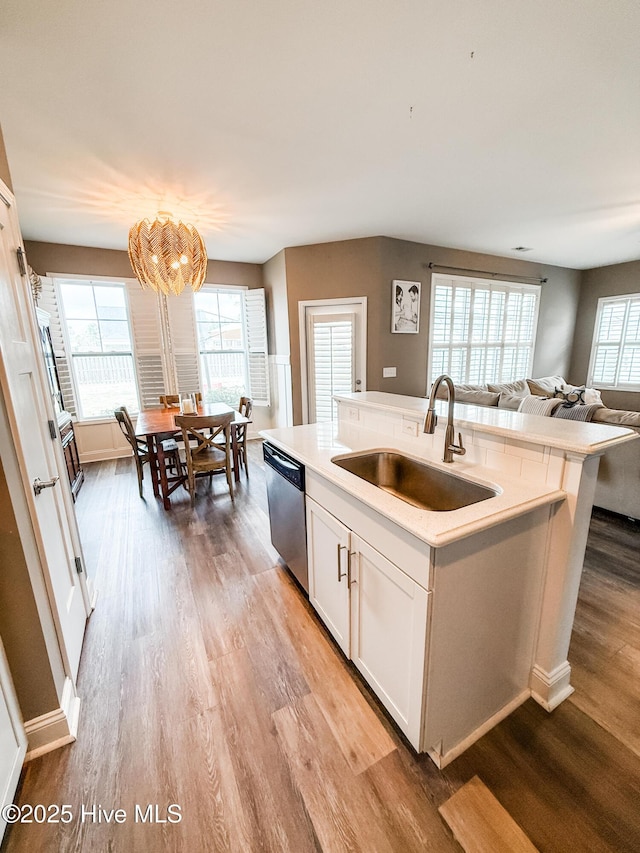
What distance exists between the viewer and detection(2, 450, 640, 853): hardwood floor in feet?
3.44

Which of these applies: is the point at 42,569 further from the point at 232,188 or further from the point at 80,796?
the point at 232,188

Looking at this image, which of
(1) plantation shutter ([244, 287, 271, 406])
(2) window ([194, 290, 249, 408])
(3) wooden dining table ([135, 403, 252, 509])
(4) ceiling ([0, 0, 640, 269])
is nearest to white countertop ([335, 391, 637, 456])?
(4) ceiling ([0, 0, 640, 269])

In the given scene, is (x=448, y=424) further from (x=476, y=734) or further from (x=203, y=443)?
(x=203, y=443)

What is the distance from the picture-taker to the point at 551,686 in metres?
1.39

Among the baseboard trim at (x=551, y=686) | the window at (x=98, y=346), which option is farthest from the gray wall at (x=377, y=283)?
the baseboard trim at (x=551, y=686)

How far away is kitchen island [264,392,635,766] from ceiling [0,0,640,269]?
163 centimetres

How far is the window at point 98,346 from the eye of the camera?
174 inches

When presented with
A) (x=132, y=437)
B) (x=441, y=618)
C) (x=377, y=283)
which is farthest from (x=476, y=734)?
(x=377, y=283)

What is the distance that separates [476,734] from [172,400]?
4497 millimetres

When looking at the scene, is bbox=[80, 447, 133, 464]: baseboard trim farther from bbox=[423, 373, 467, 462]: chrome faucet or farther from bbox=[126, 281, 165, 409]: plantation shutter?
bbox=[423, 373, 467, 462]: chrome faucet

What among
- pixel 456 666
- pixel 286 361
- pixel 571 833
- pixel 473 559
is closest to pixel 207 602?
pixel 456 666

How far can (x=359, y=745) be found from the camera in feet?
4.17

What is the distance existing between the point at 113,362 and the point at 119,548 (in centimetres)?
307

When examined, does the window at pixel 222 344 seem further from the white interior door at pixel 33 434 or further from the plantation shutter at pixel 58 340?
the white interior door at pixel 33 434
